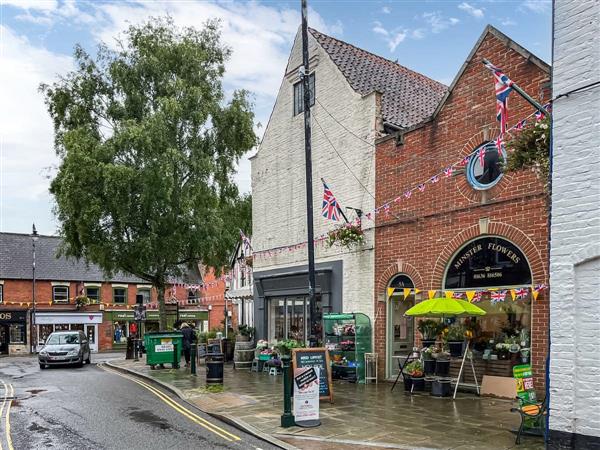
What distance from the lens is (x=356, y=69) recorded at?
60.4ft

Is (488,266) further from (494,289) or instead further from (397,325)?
(397,325)

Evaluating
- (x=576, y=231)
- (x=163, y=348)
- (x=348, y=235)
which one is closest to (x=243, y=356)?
(x=163, y=348)

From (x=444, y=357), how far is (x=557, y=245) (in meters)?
5.59

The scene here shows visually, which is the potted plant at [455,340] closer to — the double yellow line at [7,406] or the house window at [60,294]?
the double yellow line at [7,406]

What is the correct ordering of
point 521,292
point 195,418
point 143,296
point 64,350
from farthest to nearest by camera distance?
point 143,296, point 64,350, point 521,292, point 195,418

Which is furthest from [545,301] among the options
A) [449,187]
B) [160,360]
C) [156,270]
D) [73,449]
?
[156,270]

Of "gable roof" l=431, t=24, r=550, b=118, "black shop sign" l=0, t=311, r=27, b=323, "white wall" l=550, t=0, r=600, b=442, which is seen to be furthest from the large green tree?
"black shop sign" l=0, t=311, r=27, b=323

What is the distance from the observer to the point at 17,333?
40688 mm

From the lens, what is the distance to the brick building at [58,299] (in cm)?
4062

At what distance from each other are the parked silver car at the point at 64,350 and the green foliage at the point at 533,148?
19.8m

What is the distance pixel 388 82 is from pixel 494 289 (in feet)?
28.8

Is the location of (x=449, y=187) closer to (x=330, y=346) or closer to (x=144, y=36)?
(x=330, y=346)

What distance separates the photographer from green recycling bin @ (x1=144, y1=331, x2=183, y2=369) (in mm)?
19859

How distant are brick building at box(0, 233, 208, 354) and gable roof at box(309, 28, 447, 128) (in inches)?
1029
